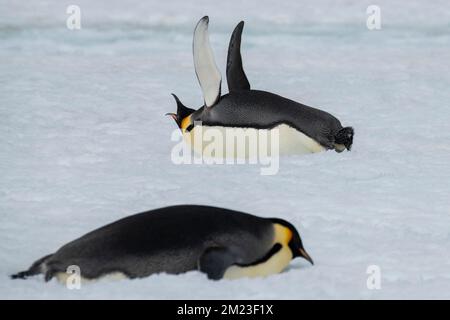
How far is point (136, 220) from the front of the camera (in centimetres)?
361

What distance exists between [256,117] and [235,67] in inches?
22.0

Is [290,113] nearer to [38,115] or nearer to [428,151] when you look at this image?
[428,151]

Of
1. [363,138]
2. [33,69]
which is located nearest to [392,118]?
[363,138]

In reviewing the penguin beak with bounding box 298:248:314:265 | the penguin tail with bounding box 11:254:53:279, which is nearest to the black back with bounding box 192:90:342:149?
the penguin beak with bounding box 298:248:314:265

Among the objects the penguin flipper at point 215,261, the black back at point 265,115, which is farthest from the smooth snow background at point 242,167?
the black back at point 265,115

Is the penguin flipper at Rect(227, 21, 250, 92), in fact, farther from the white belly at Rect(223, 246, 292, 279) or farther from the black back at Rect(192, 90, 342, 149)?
the white belly at Rect(223, 246, 292, 279)

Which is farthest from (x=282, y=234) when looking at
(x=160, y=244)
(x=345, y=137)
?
(x=345, y=137)

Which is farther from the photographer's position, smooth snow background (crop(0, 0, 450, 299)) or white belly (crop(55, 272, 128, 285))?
smooth snow background (crop(0, 0, 450, 299))

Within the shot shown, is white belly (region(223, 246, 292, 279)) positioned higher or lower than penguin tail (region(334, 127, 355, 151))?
lower

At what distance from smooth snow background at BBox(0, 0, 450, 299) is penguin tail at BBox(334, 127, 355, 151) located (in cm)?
6

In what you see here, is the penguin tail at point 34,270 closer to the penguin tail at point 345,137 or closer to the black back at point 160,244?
the black back at point 160,244

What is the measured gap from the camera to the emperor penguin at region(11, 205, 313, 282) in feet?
11.4

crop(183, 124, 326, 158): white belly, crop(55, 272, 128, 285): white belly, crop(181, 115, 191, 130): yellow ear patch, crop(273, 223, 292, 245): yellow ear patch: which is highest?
crop(181, 115, 191, 130): yellow ear patch

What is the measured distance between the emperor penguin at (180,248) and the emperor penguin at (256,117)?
6.54 ft
